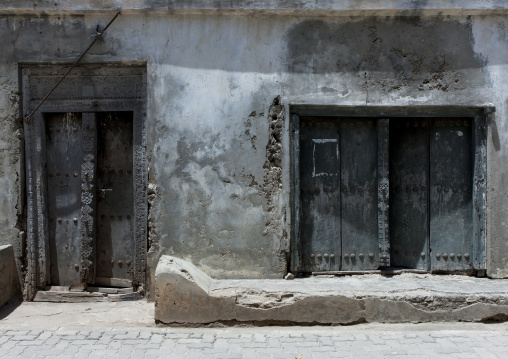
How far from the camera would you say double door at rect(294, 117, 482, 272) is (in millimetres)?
4586

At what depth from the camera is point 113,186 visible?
4.69 meters

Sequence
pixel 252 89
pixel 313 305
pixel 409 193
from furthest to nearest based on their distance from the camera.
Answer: pixel 409 193 → pixel 252 89 → pixel 313 305

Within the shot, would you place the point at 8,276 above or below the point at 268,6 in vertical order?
below

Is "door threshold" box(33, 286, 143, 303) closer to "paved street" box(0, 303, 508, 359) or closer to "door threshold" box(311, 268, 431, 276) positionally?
"paved street" box(0, 303, 508, 359)

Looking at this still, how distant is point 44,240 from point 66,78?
159 centimetres

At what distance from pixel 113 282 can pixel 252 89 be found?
7.66 ft

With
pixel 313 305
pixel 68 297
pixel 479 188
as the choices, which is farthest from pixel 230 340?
pixel 479 188

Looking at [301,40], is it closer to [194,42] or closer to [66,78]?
[194,42]

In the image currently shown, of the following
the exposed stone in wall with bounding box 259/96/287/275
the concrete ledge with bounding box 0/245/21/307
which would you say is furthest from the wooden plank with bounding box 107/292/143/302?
the exposed stone in wall with bounding box 259/96/287/275

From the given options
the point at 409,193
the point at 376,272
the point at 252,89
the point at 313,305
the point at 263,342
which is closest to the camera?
the point at 263,342

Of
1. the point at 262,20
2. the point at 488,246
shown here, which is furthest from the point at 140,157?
the point at 488,246

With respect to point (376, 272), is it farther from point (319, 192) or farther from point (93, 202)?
point (93, 202)

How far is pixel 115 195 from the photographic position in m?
4.69

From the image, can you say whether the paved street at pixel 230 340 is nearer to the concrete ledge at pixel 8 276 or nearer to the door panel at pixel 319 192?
the concrete ledge at pixel 8 276
